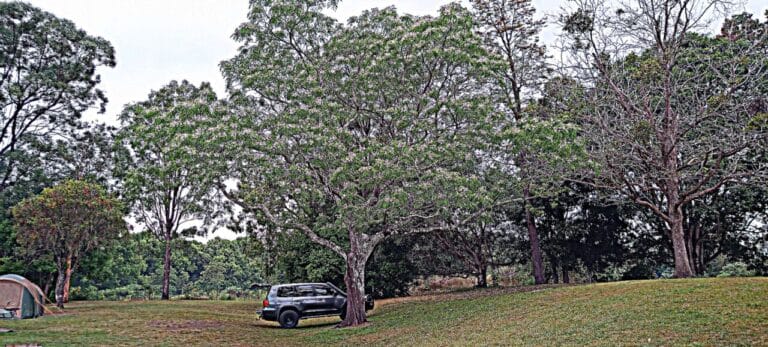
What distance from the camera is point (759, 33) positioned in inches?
692

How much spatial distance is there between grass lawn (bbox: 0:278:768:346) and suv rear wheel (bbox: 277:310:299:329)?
28 centimetres

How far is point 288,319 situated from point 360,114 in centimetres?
745

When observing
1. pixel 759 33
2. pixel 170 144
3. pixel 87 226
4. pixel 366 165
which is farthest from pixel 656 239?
pixel 87 226

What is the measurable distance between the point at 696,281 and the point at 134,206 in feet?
86.6

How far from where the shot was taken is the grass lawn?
9.46 m

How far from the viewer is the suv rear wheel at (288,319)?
60.5ft

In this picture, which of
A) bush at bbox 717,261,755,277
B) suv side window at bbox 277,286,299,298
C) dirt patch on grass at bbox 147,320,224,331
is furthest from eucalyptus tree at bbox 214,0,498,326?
bush at bbox 717,261,755,277

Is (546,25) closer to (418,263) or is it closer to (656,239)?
(656,239)

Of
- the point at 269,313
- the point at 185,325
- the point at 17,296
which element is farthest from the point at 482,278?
the point at 17,296

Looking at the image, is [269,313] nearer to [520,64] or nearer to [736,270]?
[520,64]

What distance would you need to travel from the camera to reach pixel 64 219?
21.1 metres

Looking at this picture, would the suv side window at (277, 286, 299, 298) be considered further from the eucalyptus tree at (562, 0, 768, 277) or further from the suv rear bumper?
the eucalyptus tree at (562, 0, 768, 277)

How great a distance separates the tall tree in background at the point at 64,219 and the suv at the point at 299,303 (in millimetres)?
8333

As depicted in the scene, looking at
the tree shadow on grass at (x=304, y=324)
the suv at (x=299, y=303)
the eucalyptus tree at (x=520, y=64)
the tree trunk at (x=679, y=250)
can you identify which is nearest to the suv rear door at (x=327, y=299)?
the suv at (x=299, y=303)
